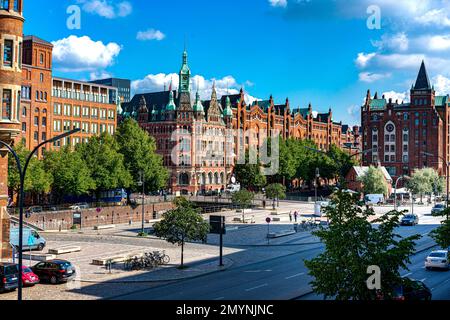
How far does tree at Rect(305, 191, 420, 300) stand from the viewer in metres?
18.4

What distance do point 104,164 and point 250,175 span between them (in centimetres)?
4395

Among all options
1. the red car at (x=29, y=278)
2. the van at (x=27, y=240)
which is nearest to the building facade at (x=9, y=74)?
the van at (x=27, y=240)

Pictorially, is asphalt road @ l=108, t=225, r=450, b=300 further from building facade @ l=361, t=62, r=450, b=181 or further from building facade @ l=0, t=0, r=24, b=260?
building facade @ l=361, t=62, r=450, b=181

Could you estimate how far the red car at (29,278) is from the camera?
30297 millimetres

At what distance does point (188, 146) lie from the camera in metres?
117

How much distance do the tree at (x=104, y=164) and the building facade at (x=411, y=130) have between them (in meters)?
79.1

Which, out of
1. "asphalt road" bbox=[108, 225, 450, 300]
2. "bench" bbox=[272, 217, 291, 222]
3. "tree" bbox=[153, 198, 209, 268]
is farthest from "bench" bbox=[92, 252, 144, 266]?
"bench" bbox=[272, 217, 291, 222]

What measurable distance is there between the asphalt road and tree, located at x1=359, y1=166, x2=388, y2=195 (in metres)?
65.6

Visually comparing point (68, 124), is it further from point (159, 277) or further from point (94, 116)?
point (159, 277)

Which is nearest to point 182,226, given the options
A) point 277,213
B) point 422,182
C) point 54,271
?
point 54,271
